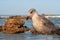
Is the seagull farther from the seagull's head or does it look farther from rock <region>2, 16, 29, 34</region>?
rock <region>2, 16, 29, 34</region>

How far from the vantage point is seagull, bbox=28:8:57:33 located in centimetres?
1630

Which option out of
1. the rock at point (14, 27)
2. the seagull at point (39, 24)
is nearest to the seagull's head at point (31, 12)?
the seagull at point (39, 24)

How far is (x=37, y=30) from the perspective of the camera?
→ 16.4 metres

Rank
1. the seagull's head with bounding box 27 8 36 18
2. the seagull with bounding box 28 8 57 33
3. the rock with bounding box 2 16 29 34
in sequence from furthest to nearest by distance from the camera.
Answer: the rock with bounding box 2 16 29 34 < the seagull's head with bounding box 27 8 36 18 < the seagull with bounding box 28 8 57 33

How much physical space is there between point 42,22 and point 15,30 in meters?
2.47

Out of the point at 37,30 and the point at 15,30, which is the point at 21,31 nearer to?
the point at 15,30

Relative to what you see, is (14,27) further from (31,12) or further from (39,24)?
(39,24)

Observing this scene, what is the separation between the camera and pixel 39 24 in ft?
53.7

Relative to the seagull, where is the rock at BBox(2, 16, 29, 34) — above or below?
below

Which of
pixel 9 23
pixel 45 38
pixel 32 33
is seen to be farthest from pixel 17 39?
pixel 9 23

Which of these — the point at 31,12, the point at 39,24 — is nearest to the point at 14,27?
the point at 31,12


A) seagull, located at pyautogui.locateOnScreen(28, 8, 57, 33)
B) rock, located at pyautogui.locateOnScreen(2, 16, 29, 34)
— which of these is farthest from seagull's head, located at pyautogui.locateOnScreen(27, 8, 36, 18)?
rock, located at pyautogui.locateOnScreen(2, 16, 29, 34)

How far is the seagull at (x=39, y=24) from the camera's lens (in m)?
16.3

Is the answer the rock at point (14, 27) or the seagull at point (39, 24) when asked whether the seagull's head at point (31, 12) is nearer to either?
the seagull at point (39, 24)
